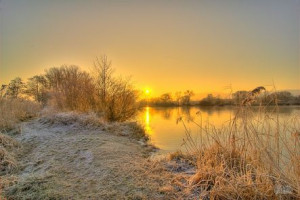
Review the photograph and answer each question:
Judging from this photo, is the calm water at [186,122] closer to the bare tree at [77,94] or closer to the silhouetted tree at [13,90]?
the bare tree at [77,94]

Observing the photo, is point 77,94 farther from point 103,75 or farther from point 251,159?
point 251,159

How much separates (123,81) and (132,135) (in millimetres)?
4118

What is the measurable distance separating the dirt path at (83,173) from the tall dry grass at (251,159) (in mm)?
616

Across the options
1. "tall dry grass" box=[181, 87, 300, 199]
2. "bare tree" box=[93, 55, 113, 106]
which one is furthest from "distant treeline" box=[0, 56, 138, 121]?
"tall dry grass" box=[181, 87, 300, 199]

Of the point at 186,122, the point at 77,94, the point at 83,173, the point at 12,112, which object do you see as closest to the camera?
the point at 83,173

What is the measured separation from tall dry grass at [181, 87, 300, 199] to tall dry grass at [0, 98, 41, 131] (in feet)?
20.9

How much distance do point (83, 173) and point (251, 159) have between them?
8.50 feet

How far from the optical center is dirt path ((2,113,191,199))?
3.01 metres

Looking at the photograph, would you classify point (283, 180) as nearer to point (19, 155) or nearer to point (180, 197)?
point (180, 197)

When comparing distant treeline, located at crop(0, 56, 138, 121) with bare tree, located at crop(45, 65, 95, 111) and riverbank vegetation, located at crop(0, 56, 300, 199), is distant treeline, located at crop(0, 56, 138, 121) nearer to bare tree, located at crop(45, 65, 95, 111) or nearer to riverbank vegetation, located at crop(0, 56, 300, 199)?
bare tree, located at crop(45, 65, 95, 111)

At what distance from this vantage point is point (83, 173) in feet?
12.4

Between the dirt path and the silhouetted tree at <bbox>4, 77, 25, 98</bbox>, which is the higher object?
Answer: the silhouetted tree at <bbox>4, 77, 25, 98</bbox>

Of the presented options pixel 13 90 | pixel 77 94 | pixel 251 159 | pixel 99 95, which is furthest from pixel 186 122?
pixel 13 90

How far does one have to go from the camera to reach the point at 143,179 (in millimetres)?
3434
